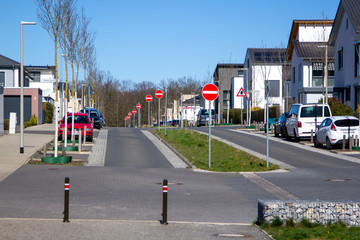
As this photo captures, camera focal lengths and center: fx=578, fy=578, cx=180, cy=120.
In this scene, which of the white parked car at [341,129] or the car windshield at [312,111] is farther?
the car windshield at [312,111]

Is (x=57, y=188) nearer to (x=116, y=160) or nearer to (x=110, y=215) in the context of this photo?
(x=110, y=215)

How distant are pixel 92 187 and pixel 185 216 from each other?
4503 millimetres

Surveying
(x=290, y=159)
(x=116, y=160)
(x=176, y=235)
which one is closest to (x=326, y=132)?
(x=290, y=159)

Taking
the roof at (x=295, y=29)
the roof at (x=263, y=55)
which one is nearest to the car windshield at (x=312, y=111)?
the roof at (x=295, y=29)

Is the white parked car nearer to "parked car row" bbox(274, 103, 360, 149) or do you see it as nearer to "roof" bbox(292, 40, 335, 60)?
"parked car row" bbox(274, 103, 360, 149)

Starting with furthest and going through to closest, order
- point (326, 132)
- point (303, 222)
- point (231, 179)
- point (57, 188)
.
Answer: point (326, 132), point (231, 179), point (57, 188), point (303, 222)

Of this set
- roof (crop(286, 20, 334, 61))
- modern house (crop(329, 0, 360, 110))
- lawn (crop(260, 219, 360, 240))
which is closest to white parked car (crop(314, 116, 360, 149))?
modern house (crop(329, 0, 360, 110))

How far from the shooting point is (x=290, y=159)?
75.4 feet

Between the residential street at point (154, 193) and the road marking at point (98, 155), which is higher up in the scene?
the road marking at point (98, 155)

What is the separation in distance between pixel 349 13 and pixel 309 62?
36.2ft

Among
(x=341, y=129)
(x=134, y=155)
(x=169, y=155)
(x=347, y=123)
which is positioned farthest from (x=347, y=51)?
(x=134, y=155)

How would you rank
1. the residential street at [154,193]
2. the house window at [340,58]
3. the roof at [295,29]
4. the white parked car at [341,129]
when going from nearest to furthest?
the residential street at [154,193], the white parked car at [341,129], the house window at [340,58], the roof at [295,29]

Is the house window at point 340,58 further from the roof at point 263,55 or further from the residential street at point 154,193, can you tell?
the roof at point 263,55

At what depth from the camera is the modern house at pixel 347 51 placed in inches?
1560
